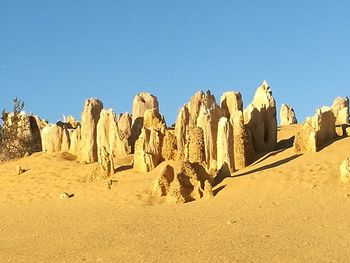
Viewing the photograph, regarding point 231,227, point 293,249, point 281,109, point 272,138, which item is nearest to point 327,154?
point 272,138

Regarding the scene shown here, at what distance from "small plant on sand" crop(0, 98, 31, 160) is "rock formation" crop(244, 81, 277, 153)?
11693 mm

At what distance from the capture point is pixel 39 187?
67.9 feet

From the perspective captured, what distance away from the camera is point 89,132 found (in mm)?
23422

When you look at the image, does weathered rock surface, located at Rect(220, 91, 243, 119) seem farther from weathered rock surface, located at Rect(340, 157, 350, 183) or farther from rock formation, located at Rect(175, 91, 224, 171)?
weathered rock surface, located at Rect(340, 157, 350, 183)

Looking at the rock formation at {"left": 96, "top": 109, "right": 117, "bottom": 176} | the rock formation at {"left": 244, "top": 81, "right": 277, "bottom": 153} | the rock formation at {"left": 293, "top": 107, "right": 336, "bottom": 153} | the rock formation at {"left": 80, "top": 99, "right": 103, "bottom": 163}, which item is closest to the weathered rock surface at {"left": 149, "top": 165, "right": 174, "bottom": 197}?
the rock formation at {"left": 293, "top": 107, "right": 336, "bottom": 153}

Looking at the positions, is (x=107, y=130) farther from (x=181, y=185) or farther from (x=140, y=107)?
(x=181, y=185)

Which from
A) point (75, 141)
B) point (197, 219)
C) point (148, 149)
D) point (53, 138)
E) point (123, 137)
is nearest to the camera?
point (197, 219)

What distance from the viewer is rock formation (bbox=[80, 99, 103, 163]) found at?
→ 23234 mm


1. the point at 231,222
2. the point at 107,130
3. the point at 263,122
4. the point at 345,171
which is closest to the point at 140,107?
the point at 107,130

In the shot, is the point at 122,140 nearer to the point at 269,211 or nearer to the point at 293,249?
the point at 269,211

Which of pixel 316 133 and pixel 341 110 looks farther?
pixel 341 110

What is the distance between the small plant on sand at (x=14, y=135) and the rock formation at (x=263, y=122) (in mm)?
11693

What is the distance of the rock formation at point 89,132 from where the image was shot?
76.2 ft

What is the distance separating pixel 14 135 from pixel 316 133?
49.9ft
